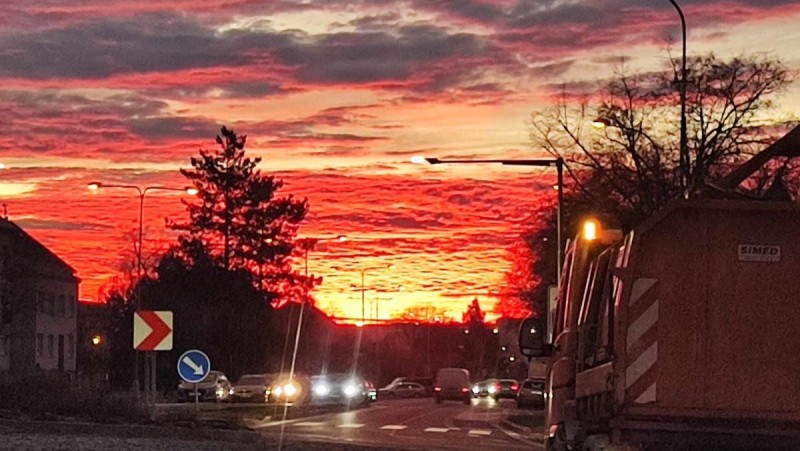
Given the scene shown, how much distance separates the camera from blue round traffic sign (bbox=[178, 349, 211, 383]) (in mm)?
30297

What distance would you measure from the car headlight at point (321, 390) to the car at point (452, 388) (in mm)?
17355

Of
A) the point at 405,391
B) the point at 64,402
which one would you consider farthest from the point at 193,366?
the point at 405,391

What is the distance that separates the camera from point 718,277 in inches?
416

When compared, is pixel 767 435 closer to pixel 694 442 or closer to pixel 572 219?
pixel 694 442

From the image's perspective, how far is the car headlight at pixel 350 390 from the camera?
2613 inches

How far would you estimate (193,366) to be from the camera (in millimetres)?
30391

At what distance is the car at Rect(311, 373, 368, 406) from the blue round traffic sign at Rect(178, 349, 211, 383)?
104 ft

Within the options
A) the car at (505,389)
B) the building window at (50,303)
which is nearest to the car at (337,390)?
the car at (505,389)

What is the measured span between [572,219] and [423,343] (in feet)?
389

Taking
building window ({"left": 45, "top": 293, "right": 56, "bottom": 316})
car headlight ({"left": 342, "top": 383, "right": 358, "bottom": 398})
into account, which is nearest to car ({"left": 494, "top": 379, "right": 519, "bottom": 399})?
car headlight ({"left": 342, "top": 383, "right": 358, "bottom": 398})

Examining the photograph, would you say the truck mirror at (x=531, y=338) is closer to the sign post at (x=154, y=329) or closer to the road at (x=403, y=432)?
the road at (x=403, y=432)

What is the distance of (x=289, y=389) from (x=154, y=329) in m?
28.3

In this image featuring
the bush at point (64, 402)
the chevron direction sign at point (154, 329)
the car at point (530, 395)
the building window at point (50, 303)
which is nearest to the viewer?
the chevron direction sign at point (154, 329)

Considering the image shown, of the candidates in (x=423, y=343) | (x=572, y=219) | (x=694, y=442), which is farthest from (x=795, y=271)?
(x=423, y=343)
